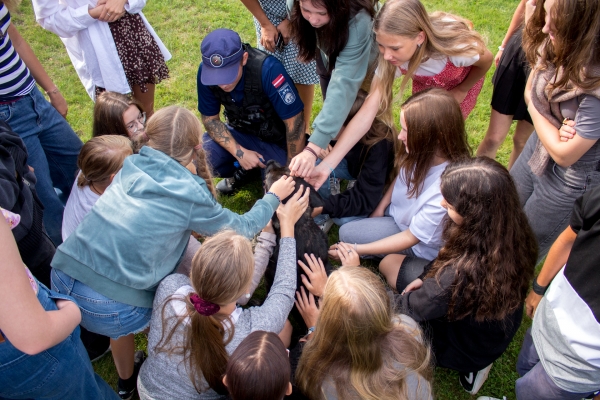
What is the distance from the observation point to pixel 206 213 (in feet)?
8.36

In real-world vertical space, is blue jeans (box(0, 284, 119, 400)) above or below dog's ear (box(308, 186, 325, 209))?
above

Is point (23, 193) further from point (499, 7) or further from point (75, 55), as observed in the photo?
point (499, 7)

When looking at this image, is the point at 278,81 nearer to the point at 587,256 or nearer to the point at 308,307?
the point at 308,307

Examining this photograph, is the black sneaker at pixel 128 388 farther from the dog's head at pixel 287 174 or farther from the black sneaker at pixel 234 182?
the black sneaker at pixel 234 182

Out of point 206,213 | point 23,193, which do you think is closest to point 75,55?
point 23,193

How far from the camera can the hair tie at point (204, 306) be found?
2033 mm

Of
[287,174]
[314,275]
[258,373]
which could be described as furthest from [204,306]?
[287,174]

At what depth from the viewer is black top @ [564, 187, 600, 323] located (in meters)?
1.94

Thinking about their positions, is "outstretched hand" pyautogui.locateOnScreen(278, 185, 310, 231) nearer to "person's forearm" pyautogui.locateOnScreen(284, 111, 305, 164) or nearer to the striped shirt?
"person's forearm" pyautogui.locateOnScreen(284, 111, 305, 164)

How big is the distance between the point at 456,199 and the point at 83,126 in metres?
4.34

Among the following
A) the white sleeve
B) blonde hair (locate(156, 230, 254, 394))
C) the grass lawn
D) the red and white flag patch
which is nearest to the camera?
blonde hair (locate(156, 230, 254, 394))

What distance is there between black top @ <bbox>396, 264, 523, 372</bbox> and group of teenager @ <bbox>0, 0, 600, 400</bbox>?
12 mm

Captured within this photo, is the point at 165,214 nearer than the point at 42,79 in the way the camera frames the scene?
Yes

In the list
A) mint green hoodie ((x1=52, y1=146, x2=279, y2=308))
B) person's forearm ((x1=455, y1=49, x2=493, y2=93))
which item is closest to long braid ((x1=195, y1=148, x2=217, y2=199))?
mint green hoodie ((x1=52, y1=146, x2=279, y2=308))
